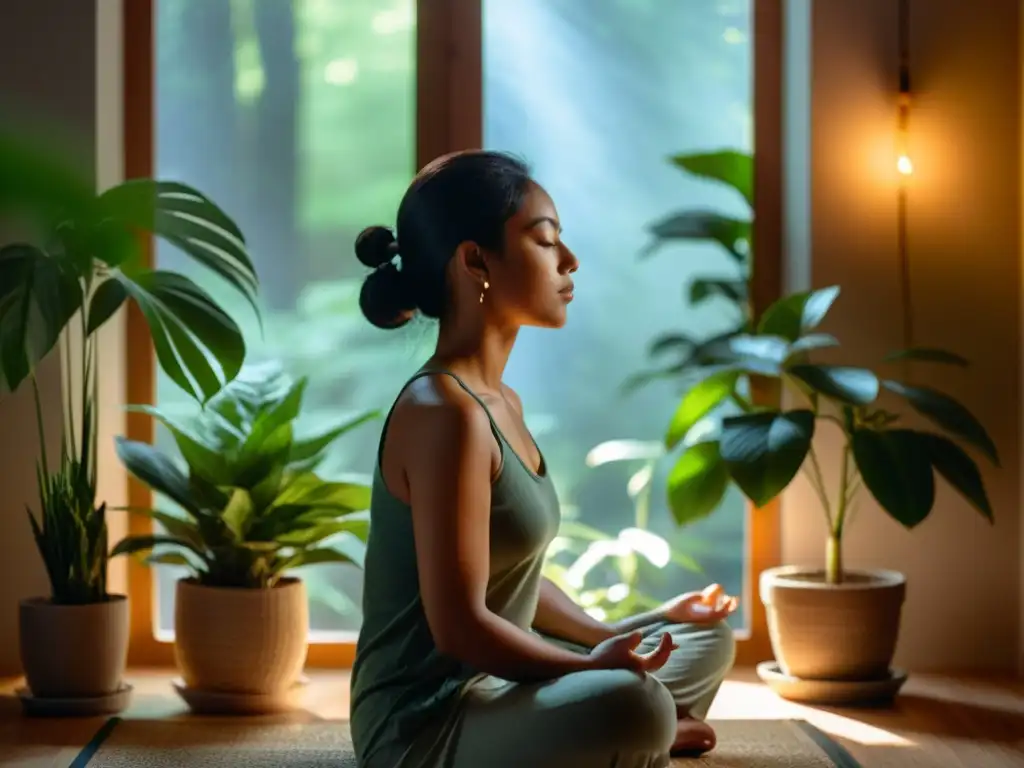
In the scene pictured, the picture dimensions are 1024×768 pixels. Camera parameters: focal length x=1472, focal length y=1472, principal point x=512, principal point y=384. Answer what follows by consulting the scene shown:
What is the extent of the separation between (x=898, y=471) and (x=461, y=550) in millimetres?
1319

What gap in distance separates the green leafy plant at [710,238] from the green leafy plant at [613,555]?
199 mm

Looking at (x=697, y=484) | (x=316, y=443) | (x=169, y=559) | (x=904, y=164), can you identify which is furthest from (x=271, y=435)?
(x=904, y=164)

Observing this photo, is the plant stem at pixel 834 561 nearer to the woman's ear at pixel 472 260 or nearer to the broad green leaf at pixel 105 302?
the woman's ear at pixel 472 260

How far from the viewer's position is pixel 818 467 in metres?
3.23

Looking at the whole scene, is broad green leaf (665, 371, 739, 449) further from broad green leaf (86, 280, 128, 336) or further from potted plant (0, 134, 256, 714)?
broad green leaf (86, 280, 128, 336)

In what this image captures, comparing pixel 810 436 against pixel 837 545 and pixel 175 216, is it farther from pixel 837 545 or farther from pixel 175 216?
pixel 175 216

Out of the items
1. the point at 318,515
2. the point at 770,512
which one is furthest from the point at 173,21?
the point at 770,512

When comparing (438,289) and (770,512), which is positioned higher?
(438,289)

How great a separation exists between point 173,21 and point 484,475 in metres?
1.99

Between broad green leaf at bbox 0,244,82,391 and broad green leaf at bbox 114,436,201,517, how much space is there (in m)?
0.27

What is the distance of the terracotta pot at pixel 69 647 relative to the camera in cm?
284

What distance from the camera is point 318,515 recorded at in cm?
296

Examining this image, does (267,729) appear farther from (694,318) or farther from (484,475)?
(694,318)

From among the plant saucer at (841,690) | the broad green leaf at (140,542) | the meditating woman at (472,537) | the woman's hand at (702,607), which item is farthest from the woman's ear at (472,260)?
the plant saucer at (841,690)
